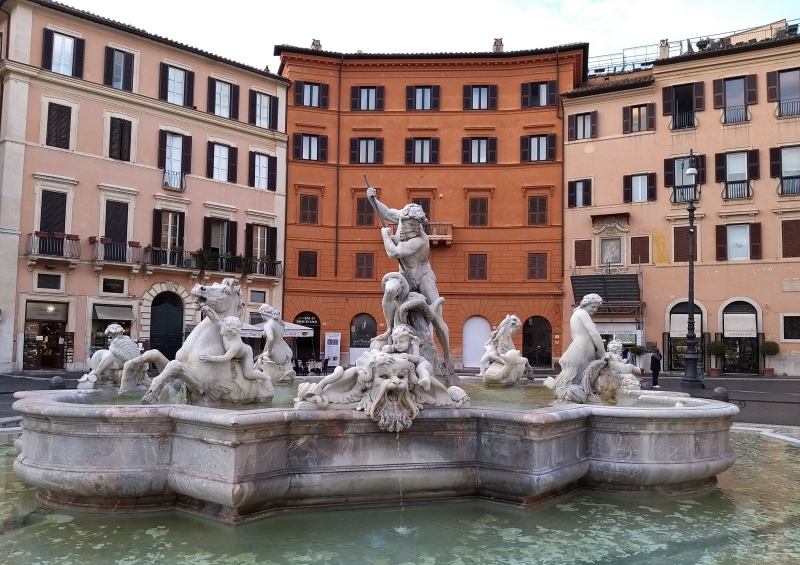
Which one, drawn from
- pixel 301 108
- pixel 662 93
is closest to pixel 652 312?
pixel 662 93

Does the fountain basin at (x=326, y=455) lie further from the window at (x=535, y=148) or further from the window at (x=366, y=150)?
the window at (x=366, y=150)

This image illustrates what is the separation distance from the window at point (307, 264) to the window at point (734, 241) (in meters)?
20.2

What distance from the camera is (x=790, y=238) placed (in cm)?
3123

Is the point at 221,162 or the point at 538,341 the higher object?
the point at 221,162

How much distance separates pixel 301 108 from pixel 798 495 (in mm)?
34050

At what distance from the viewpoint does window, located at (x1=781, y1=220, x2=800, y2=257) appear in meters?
31.0

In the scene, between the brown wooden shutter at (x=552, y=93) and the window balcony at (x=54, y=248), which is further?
the brown wooden shutter at (x=552, y=93)

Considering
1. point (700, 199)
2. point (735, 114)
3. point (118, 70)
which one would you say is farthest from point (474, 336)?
point (118, 70)

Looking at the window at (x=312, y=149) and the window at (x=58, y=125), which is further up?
the window at (x=312, y=149)

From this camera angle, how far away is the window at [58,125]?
28.5 metres

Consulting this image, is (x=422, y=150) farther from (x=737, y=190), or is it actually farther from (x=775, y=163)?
(x=775, y=163)

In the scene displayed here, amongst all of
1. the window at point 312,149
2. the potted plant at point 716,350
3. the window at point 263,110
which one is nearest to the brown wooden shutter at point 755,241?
the potted plant at point 716,350

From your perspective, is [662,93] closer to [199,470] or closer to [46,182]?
[46,182]

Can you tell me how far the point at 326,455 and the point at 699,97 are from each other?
33.3 meters
